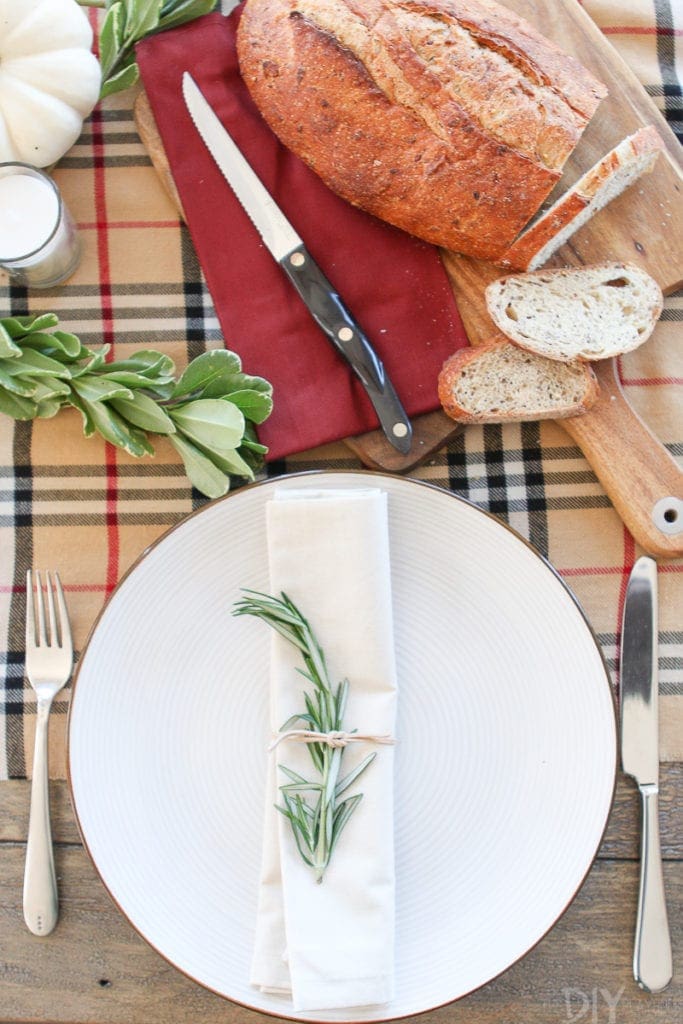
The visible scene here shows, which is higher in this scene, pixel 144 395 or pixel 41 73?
pixel 41 73

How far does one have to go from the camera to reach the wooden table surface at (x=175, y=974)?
1.26 metres

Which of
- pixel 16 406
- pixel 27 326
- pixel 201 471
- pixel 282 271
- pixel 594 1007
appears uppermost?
pixel 282 271

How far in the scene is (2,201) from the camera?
1.24 m

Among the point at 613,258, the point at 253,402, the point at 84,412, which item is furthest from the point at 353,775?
the point at 613,258

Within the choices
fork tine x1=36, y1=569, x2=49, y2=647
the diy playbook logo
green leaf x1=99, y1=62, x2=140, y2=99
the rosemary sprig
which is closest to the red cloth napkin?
green leaf x1=99, y1=62, x2=140, y2=99

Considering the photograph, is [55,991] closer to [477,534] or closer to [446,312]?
[477,534]

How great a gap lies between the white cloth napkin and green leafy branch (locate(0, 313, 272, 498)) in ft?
0.38

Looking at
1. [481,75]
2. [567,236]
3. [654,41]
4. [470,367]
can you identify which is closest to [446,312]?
[470,367]

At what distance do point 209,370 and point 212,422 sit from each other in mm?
76

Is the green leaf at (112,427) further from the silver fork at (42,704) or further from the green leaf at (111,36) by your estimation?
the green leaf at (111,36)

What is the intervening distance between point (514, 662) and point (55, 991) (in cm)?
81

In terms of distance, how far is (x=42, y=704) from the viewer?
126 cm

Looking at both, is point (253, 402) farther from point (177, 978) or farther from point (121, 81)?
point (177, 978)

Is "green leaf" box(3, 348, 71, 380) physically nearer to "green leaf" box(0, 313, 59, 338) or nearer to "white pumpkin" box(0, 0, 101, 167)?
"green leaf" box(0, 313, 59, 338)
